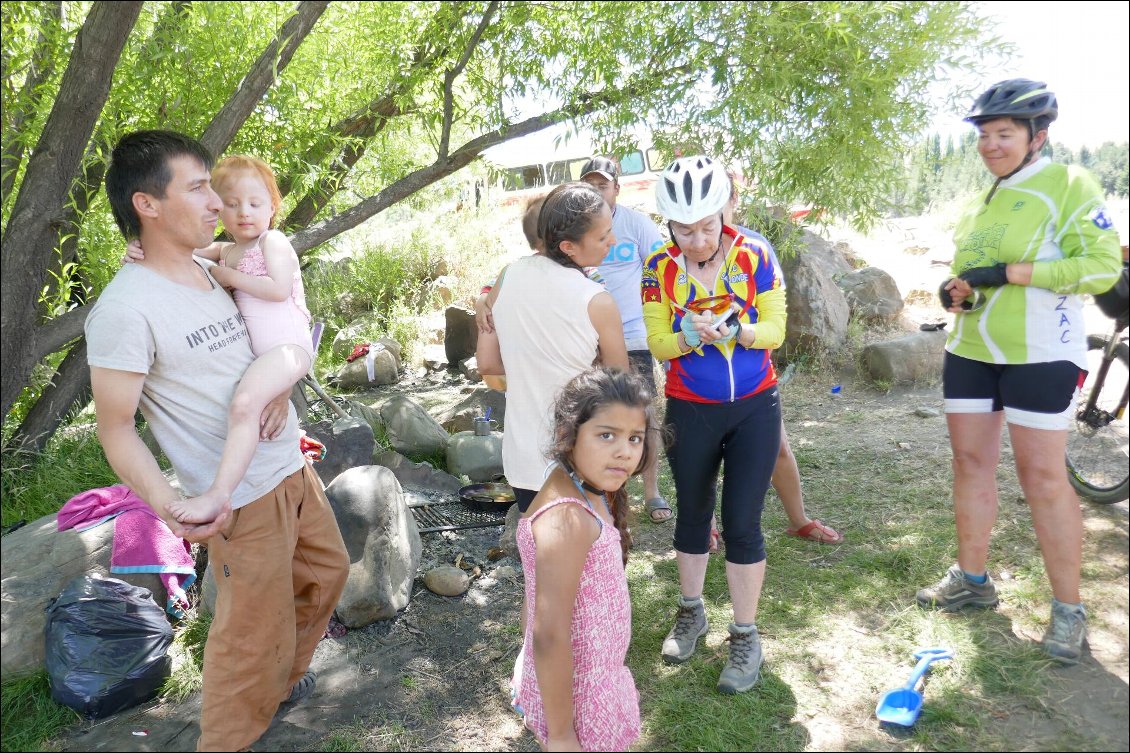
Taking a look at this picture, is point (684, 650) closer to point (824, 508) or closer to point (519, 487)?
point (519, 487)

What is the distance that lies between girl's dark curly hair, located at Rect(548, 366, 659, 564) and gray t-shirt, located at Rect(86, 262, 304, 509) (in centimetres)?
108

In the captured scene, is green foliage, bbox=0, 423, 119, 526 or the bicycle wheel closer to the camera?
the bicycle wheel

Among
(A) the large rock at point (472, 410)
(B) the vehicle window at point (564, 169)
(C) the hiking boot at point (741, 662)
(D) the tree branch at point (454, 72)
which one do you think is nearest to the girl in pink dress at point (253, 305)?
(C) the hiking boot at point (741, 662)

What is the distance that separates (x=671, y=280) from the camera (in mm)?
2951

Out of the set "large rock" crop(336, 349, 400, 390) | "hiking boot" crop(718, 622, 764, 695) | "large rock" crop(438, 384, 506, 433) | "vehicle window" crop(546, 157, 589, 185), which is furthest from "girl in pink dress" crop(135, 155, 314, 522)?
"vehicle window" crop(546, 157, 589, 185)

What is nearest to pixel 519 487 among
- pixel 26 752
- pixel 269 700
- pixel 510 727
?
pixel 510 727

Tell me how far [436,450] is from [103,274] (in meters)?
2.39

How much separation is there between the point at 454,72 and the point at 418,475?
2.58m

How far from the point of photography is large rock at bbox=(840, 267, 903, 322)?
8.08 metres

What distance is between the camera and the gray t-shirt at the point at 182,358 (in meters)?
2.26

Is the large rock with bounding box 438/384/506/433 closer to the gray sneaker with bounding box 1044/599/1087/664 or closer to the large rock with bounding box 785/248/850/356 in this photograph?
the large rock with bounding box 785/248/850/356

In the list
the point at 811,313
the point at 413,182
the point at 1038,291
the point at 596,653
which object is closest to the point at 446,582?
the point at 596,653

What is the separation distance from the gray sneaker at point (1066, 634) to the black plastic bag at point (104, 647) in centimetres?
335

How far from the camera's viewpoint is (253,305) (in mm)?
2705
